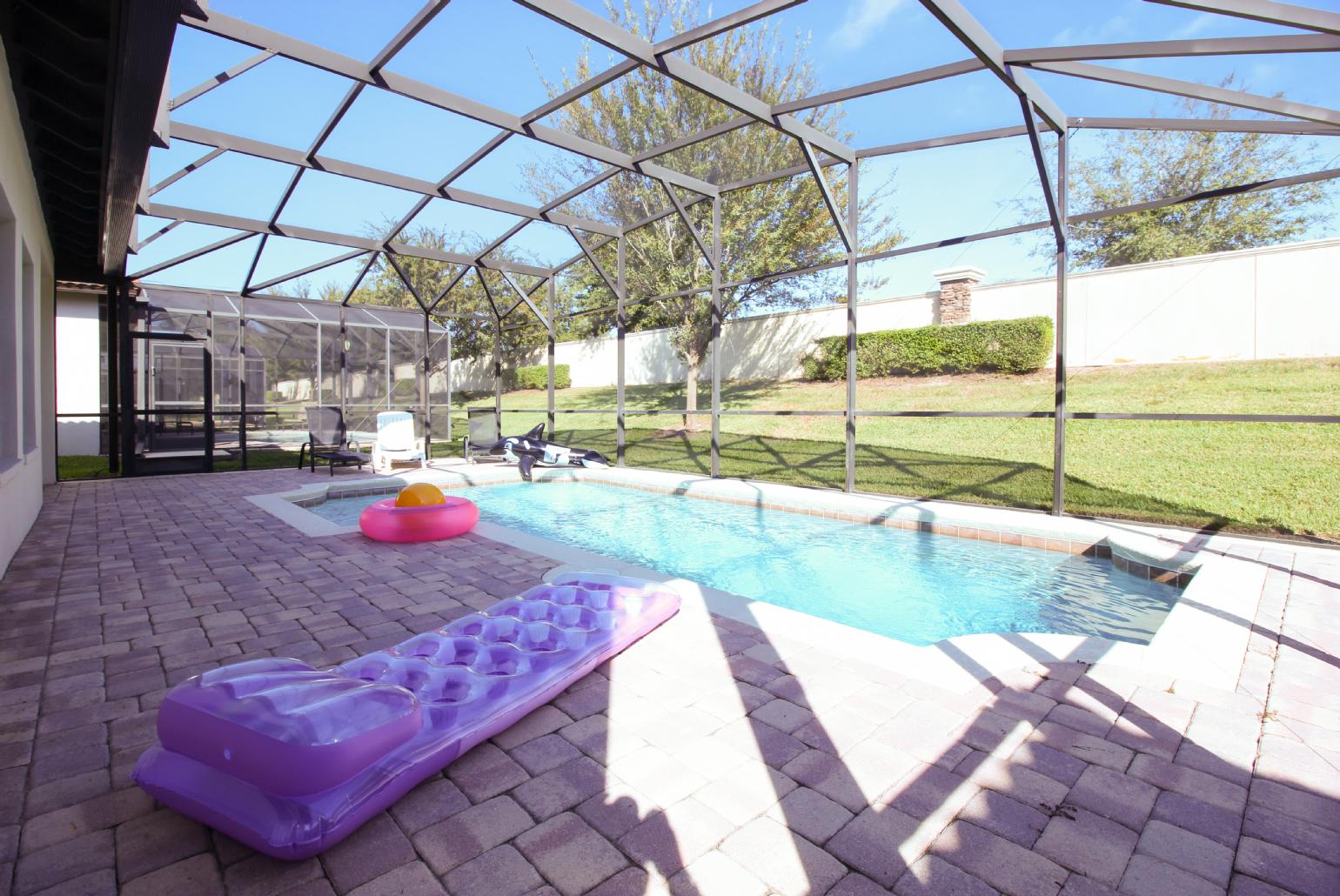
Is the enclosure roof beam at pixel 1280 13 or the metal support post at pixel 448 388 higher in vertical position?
the enclosure roof beam at pixel 1280 13

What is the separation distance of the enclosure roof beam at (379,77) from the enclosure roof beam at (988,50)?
3686 millimetres

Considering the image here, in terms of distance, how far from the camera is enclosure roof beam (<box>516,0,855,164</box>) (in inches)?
169

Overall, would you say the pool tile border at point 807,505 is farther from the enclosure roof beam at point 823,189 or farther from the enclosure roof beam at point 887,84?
the enclosure roof beam at point 887,84

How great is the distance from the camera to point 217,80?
5051mm

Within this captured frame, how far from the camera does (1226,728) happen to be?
2.22 metres

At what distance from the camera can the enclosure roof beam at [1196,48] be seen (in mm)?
3416

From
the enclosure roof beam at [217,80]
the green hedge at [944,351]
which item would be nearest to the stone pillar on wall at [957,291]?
the green hedge at [944,351]

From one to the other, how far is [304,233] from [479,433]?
4.17 metres

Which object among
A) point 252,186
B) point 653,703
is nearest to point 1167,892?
point 653,703

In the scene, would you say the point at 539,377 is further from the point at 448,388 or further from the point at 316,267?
the point at 316,267

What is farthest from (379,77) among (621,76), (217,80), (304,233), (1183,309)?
(1183,309)

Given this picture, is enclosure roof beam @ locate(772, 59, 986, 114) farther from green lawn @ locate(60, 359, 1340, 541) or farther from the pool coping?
green lawn @ locate(60, 359, 1340, 541)

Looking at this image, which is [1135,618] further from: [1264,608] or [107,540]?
[107,540]

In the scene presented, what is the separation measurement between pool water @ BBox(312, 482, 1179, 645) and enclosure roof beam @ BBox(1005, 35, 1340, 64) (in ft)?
10.6
